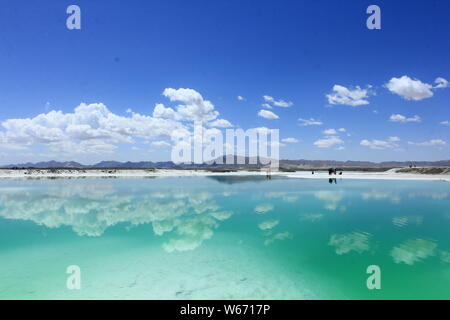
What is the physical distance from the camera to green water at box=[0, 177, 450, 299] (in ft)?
26.6

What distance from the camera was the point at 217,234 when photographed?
14.3 meters

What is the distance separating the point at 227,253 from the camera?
37.6 ft

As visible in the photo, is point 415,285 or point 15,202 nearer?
point 415,285

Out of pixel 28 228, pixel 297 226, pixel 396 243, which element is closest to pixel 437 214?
pixel 396 243

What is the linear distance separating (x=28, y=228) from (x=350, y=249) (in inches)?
655

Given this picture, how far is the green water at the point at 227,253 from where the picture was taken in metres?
8.09

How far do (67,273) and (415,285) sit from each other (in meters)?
10.7

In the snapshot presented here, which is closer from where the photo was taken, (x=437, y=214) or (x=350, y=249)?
(x=350, y=249)

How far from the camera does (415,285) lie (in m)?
8.26
